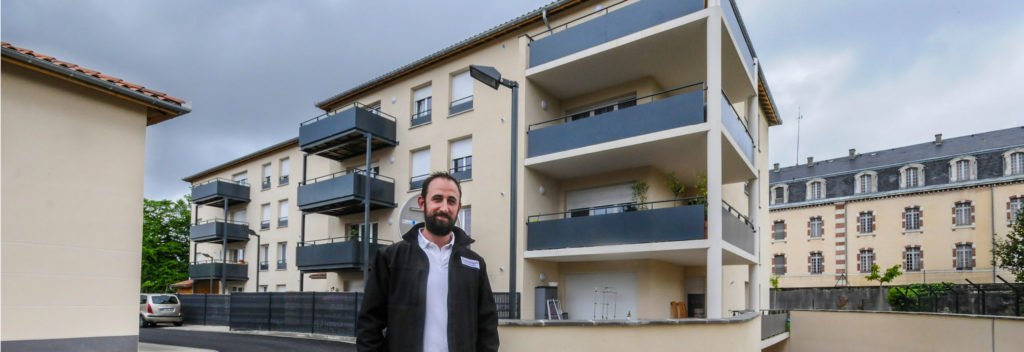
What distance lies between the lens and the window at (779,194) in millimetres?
50344

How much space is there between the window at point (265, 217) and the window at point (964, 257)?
41.5 metres

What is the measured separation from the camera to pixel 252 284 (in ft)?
110

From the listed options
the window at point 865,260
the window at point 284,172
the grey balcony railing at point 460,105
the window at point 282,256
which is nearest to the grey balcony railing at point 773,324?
the grey balcony railing at point 460,105

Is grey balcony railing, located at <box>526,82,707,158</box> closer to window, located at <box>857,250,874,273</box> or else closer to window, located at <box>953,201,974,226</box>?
window, located at <box>953,201,974,226</box>

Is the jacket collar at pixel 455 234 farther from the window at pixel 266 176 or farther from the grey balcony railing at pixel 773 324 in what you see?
the window at pixel 266 176

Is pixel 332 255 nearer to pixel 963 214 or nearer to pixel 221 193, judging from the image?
pixel 221 193

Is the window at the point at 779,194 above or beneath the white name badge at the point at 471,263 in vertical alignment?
above

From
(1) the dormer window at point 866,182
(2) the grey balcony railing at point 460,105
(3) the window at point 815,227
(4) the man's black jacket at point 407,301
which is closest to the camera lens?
(4) the man's black jacket at point 407,301

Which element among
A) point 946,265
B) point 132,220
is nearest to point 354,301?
point 132,220

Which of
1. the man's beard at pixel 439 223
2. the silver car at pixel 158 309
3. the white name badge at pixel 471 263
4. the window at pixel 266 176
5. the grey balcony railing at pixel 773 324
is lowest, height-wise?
the silver car at pixel 158 309

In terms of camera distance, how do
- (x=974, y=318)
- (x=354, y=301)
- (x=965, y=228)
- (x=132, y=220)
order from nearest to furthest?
(x=132, y=220) → (x=974, y=318) → (x=354, y=301) → (x=965, y=228)

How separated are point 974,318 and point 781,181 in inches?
1382

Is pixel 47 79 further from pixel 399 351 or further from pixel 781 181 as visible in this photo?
pixel 781 181

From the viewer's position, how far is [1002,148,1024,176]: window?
39094 millimetres
